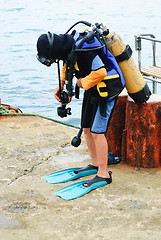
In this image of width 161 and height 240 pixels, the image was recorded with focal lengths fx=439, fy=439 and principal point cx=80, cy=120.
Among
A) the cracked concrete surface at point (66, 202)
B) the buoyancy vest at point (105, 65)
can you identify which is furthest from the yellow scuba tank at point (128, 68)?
the cracked concrete surface at point (66, 202)

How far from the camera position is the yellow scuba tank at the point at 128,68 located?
447 cm

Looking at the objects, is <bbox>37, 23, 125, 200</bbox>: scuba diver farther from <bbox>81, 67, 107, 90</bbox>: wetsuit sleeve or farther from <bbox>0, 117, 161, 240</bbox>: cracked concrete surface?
<bbox>0, 117, 161, 240</bbox>: cracked concrete surface

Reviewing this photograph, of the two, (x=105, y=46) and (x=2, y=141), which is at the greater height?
(x=105, y=46)

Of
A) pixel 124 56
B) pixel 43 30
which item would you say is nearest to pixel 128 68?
pixel 124 56

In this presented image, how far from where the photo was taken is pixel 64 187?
4.59 m

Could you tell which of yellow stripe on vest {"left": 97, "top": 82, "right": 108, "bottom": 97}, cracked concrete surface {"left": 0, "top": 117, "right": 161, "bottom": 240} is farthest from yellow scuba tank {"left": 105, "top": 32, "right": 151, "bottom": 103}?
cracked concrete surface {"left": 0, "top": 117, "right": 161, "bottom": 240}

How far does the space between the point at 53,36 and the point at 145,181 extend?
182cm

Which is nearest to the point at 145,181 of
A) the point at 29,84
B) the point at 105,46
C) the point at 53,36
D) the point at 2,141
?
the point at 105,46

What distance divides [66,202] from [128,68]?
152 cm

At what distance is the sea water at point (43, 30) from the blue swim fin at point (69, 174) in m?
2.76

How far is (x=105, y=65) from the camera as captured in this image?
4422mm

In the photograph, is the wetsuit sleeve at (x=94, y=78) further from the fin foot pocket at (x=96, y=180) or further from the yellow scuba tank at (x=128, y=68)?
the fin foot pocket at (x=96, y=180)

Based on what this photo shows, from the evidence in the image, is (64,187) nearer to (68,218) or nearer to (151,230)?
(68,218)

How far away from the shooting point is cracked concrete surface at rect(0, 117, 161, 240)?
372 centimetres
